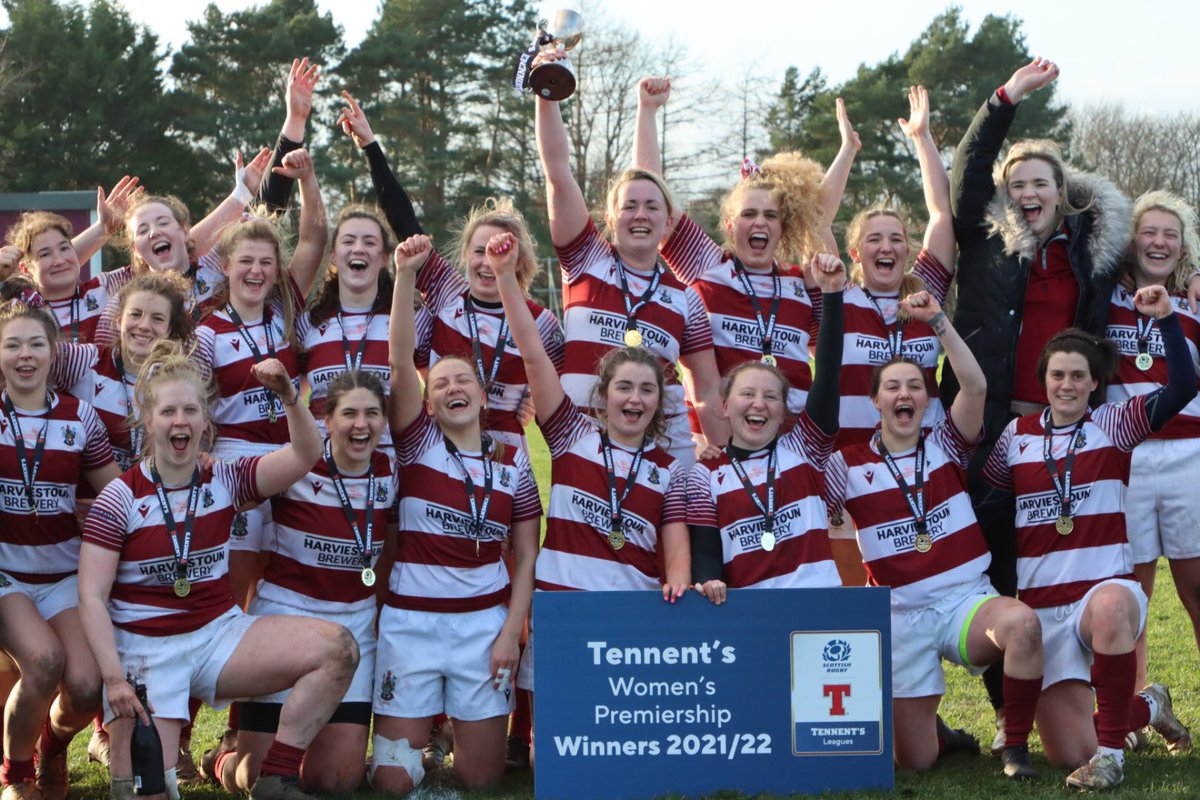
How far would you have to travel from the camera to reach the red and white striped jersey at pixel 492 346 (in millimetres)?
5590

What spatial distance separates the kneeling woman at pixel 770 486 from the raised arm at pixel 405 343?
113 cm

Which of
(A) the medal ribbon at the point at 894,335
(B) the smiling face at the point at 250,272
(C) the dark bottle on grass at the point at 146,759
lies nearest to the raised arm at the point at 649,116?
(A) the medal ribbon at the point at 894,335

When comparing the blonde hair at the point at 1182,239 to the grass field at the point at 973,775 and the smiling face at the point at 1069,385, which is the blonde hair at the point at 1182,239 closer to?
the smiling face at the point at 1069,385

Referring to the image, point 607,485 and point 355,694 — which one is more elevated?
point 607,485

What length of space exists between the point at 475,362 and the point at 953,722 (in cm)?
264

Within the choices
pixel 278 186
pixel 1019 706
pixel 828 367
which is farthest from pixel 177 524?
pixel 1019 706

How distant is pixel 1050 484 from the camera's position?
5.23 m

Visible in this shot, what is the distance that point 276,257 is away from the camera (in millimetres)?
5617

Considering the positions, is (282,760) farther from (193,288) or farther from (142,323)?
(193,288)

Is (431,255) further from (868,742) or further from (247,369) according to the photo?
(868,742)

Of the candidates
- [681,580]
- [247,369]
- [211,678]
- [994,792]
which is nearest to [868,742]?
[994,792]

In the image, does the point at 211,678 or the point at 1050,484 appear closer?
the point at 211,678

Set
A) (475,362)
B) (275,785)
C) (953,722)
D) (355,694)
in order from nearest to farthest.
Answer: (275,785) → (355,694) → (475,362) → (953,722)

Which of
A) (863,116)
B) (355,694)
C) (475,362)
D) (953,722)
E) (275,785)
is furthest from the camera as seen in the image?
(863,116)
